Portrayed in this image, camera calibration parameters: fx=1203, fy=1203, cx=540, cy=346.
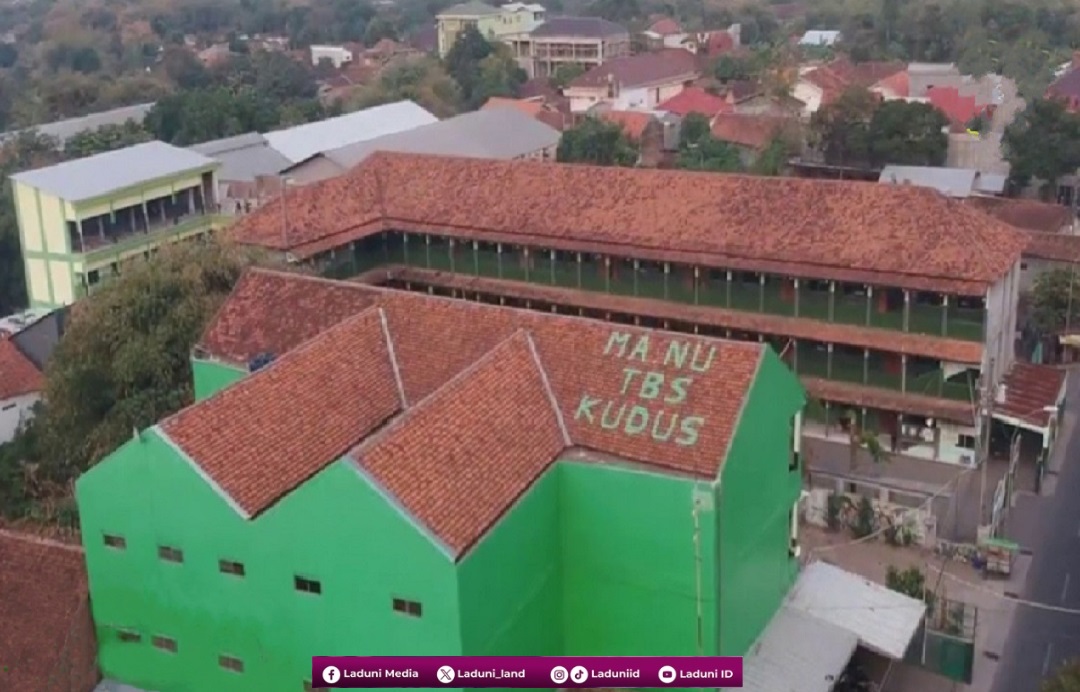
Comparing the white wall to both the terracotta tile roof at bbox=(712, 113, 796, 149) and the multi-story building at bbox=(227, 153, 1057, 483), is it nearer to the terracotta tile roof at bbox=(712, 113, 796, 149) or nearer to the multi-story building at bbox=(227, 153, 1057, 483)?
the multi-story building at bbox=(227, 153, 1057, 483)

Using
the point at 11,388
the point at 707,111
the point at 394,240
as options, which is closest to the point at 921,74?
the point at 707,111

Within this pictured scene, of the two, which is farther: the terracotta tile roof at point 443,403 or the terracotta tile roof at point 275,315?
the terracotta tile roof at point 275,315

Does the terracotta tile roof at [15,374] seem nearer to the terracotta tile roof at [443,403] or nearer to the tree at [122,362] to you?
the tree at [122,362]

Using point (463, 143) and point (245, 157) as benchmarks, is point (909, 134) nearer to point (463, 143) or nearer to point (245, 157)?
point (463, 143)

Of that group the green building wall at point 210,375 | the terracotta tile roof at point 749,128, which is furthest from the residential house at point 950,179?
the green building wall at point 210,375

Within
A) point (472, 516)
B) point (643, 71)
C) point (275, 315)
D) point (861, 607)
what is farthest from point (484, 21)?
point (472, 516)

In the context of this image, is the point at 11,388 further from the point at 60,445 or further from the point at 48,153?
the point at 48,153
